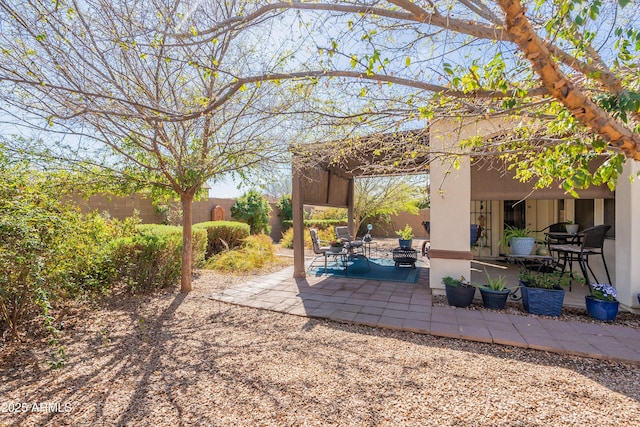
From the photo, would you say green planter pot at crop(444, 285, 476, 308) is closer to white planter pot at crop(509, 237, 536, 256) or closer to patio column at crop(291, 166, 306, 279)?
white planter pot at crop(509, 237, 536, 256)

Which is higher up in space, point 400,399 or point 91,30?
point 91,30

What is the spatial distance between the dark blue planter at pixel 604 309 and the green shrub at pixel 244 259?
19.9 feet

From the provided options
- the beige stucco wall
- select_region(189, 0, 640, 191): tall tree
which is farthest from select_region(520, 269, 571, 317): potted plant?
the beige stucco wall

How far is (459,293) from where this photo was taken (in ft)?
13.3

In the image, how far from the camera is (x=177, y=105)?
3775 mm

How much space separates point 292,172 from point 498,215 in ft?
20.9

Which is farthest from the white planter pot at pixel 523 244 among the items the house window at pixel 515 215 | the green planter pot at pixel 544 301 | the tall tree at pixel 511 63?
the house window at pixel 515 215

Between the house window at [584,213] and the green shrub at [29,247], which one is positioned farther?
the house window at [584,213]

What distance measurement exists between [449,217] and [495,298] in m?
1.36

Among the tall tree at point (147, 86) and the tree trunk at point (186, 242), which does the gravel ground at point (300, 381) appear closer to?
the tree trunk at point (186, 242)

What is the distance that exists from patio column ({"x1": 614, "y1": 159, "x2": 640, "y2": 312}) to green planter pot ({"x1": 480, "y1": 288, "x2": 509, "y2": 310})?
1.61m

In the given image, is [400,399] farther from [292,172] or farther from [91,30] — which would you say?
[91,30]

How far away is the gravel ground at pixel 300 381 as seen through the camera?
1863 millimetres

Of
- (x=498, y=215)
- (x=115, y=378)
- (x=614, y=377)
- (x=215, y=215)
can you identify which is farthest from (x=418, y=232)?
(x=115, y=378)
